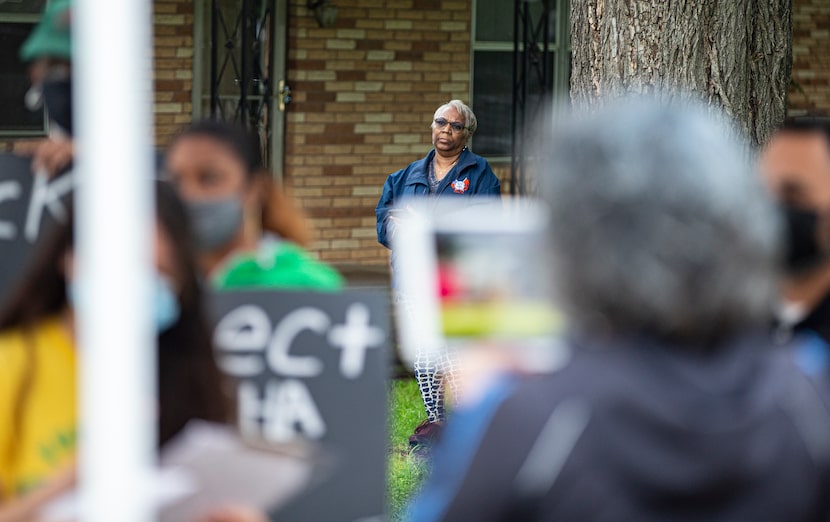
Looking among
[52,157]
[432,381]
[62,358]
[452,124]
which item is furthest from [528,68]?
[62,358]

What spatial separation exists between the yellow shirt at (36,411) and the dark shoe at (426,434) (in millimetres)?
4311

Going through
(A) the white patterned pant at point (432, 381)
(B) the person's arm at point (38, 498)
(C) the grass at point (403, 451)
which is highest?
(B) the person's arm at point (38, 498)

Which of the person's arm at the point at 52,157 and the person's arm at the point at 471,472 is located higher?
the person's arm at the point at 52,157

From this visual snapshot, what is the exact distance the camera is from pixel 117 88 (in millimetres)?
1740

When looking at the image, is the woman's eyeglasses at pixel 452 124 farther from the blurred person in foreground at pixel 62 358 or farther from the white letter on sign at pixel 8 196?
the blurred person in foreground at pixel 62 358

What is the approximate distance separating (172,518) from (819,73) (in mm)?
Answer: 9931

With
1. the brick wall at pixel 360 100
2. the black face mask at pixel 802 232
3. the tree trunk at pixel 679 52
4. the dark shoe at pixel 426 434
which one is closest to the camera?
the black face mask at pixel 802 232

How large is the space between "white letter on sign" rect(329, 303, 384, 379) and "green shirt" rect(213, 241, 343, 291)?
0.46 ft

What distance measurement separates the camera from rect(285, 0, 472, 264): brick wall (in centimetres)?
923

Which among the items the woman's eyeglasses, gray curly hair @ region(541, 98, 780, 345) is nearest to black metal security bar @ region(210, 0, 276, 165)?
the woman's eyeglasses

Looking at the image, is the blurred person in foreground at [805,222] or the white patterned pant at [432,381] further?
the white patterned pant at [432,381]

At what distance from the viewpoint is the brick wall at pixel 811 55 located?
10.8 meters

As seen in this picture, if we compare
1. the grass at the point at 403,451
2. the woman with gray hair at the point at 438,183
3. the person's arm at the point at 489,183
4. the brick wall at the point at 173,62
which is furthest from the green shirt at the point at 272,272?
the brick wall at the point at 173,62

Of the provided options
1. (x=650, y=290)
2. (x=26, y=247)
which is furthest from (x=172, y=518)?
(x=26, y=247)
